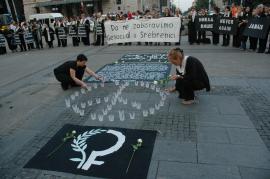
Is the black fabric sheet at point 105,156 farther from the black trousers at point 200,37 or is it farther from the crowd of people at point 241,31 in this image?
the black trousers at point 200,37

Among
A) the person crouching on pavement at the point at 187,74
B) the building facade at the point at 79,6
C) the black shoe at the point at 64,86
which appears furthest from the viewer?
the building facade at the point at 79,6

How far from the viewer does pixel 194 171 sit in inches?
158

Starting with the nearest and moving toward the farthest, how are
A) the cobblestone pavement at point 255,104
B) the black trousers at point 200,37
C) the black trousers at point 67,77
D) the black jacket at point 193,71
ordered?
the cobblestone pavement at point 255,104 < the black jacket at point 193,71 < the black trousers at point 67,77 < the black trousers at point 200,37

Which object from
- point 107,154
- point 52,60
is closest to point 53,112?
point 107,154

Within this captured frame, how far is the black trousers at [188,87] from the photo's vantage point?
617cm

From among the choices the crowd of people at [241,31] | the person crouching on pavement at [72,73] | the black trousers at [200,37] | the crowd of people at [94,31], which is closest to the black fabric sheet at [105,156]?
the person crouching on pavement at [72,73]

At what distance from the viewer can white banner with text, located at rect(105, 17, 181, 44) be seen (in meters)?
15.2

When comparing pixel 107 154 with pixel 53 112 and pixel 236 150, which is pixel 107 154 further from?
pixel 53 112

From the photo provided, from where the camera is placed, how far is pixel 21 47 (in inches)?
723

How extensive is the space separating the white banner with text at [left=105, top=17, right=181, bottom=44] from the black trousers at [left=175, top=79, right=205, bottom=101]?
30.2ft

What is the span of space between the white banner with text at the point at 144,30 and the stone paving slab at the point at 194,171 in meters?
11.8

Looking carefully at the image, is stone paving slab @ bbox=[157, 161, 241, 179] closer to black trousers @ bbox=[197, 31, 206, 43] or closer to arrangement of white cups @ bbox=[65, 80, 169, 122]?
arrangement of white cups @ bbox=[65, 80, 169, 122]

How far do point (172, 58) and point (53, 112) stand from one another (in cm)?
296

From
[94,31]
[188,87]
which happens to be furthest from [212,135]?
[94,31]
